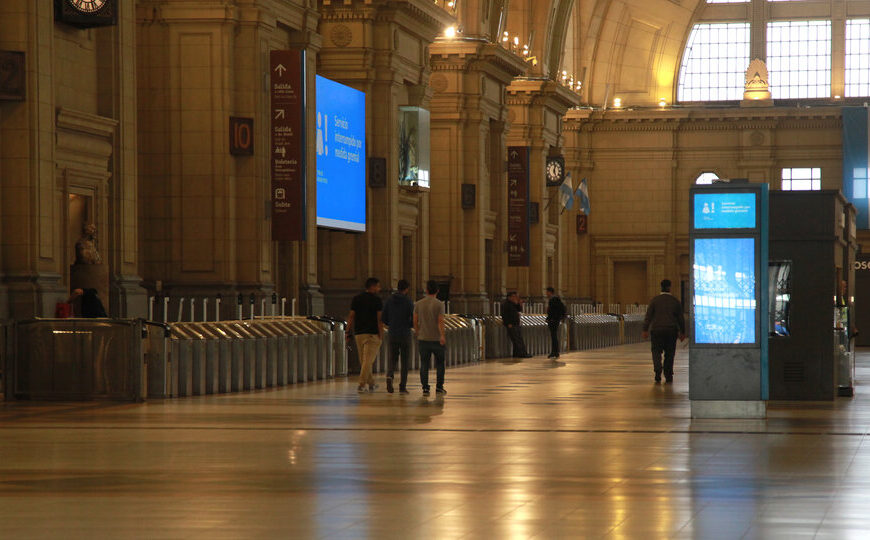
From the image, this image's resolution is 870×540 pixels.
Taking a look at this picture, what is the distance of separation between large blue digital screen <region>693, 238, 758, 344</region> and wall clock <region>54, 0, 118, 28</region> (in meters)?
9.67

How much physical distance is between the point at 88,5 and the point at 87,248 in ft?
11.6

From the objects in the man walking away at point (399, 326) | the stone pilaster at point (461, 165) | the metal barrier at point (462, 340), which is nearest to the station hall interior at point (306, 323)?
the man walking away at point (399, 326)

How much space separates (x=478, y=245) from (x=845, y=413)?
29.7m

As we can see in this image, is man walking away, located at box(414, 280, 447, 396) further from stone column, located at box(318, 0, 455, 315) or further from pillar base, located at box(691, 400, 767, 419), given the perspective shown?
stone column, located at box(318, 0, 455, 315)

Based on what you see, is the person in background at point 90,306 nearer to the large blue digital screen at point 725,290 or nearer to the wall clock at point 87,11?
the wall clock at point 87,11

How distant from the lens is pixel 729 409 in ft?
57.0

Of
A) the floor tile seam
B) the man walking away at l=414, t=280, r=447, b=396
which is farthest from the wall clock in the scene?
the floor tile seam

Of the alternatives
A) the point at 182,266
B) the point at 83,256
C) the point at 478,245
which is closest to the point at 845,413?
the point at 83,256

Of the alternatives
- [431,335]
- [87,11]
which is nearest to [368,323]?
[431,335]

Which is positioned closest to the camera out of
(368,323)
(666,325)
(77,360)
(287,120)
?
(77,360)

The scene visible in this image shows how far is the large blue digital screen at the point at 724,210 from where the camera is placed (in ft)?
57.3

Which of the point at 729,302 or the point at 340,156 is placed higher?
the point at 340,156

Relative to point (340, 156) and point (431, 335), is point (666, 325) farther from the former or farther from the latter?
point (340, 156)

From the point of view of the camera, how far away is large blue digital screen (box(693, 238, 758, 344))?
17.4 m
